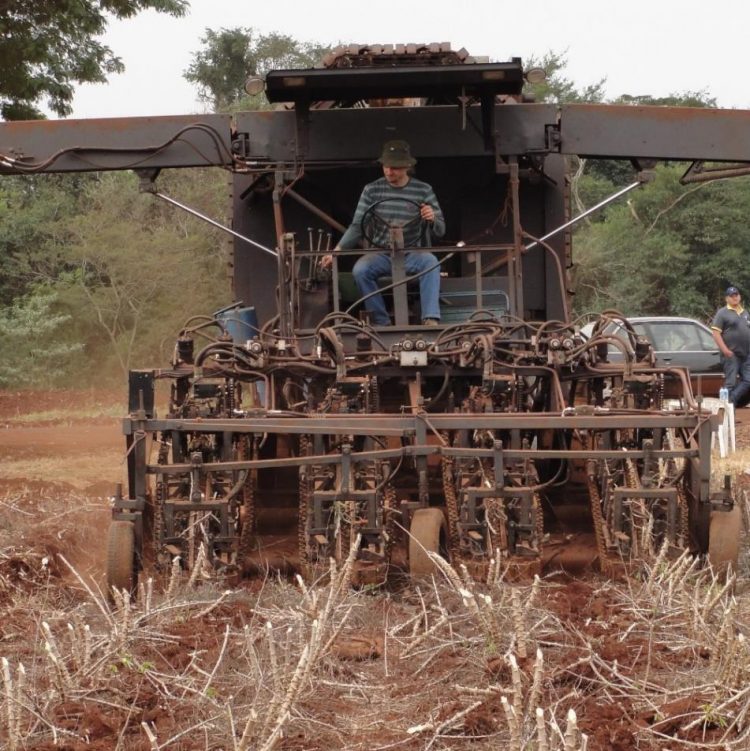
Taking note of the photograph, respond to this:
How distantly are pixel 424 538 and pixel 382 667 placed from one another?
56.3 inches

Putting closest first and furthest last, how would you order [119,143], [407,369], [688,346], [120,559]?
[120,559], [407,369], [119,143], [688,346]

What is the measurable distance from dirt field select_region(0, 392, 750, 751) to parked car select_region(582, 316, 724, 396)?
1272 centimetres

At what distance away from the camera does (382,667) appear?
207 inches

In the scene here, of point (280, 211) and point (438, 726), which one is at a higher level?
point (280, 211)

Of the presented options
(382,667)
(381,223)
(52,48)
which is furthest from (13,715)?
(52,48)

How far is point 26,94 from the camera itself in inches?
614

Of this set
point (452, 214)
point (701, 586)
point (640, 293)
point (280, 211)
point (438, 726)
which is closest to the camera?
point (438, 726)

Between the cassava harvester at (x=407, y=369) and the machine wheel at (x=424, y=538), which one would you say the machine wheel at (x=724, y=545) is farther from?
the machine wheel at (x=424, y=538)

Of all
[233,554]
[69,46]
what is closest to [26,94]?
[69,46]

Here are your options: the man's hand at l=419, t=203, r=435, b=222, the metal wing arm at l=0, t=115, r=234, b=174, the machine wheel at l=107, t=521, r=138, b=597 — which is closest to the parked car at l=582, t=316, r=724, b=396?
the man's hand at l=419, t=203, r=435, b=222

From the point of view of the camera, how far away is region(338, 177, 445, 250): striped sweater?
880 cm

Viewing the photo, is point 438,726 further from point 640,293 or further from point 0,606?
point 640,293

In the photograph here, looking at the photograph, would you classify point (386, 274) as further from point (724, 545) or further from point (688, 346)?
point (688, 346)

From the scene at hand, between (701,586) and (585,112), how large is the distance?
372cm
